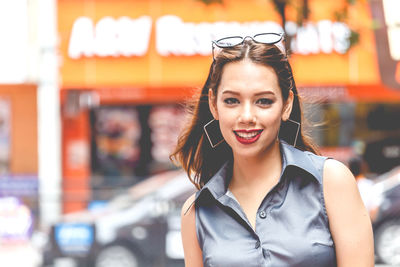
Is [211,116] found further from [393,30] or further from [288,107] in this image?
[393,30]

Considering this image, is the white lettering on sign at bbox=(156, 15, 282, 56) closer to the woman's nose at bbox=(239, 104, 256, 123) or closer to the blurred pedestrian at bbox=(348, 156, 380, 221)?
the blurred pedestrian at bbox=(348, 156, 380, 221)

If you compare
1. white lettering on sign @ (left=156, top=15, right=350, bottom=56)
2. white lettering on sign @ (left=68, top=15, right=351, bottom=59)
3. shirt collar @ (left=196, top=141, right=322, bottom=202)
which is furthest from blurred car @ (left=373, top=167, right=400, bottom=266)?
shirt collar @ (left=196, top=141, right=322, bottom=202)

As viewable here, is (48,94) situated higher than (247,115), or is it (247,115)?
(48,94)

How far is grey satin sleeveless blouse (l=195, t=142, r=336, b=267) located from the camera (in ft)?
6.84

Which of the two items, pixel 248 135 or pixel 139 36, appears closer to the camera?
pixel 248 135

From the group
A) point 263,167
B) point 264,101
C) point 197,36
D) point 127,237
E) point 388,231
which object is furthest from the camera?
point 197,36

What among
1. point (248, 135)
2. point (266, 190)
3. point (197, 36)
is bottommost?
point (266, 190)

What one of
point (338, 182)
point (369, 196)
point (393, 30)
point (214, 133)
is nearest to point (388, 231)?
point (369, 196)

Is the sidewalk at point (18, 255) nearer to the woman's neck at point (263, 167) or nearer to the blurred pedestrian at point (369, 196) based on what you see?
the blurred pedestrian at point (369, 196)

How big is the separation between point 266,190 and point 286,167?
100 mm

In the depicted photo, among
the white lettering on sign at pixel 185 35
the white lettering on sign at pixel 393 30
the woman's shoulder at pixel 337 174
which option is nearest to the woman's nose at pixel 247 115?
the woman's shoulder at pixel 337 174

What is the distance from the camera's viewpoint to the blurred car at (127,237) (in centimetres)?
870

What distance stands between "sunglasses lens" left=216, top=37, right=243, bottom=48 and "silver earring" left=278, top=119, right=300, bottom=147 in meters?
0.35

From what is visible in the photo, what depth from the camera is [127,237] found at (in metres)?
8.80
